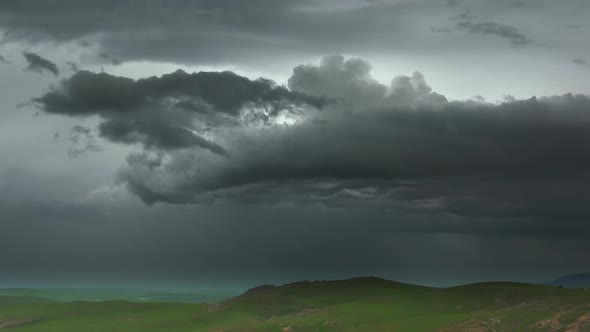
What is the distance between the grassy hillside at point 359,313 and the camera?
115 m

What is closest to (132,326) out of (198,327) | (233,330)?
(198,327)

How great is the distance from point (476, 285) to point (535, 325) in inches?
3153

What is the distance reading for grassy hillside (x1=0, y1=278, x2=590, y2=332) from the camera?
115m

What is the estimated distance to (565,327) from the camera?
10444cm

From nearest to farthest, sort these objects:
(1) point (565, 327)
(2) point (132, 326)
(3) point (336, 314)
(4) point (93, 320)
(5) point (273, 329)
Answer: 1. (1) point (565, 327)
2. (5) point (273, 329)
3. (3) point (336, 314)
4. (2) point (132, 326)
5. (4) point (93, 320)

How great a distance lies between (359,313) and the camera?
146250mm

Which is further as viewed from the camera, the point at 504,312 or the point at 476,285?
the point at 476,285

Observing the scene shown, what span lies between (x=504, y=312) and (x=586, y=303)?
14711 millimetres

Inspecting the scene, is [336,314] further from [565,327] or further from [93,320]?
[93,320]

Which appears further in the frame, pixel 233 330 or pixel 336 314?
pixel 336 314

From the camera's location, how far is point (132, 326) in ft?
526

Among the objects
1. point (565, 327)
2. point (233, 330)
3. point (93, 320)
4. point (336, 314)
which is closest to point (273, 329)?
point (233, 330)

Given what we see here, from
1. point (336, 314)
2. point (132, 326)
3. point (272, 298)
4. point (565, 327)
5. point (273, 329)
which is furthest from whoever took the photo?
point (272, 298)

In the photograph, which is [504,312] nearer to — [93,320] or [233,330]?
[233,330]
